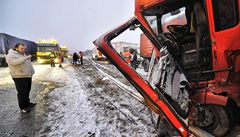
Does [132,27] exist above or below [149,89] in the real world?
above

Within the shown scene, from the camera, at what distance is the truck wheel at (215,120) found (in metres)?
2.53

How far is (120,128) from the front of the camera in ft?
9.48

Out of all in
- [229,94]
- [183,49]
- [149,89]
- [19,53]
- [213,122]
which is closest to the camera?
[149,89]

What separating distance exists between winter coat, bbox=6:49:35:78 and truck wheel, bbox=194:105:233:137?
4.08 m

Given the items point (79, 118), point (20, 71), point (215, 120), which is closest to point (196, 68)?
point (215, 120)

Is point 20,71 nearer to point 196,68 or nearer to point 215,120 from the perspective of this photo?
point 196,68

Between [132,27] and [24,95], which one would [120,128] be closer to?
[132,27]

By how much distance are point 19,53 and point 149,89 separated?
348cm

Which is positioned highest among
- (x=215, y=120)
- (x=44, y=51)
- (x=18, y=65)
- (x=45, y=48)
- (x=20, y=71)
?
(x=45, y=48)

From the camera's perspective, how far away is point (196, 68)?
9.16ft

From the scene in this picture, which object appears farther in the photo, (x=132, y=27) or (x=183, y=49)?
(x=183, y=49)

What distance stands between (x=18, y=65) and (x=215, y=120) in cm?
447

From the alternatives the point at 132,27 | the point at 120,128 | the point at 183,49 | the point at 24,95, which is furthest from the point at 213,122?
the point at 24,95

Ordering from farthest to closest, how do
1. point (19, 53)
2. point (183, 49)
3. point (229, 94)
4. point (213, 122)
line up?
point (19, 53) → point (183, 49) → point (213, 122) → point (229, 94)
